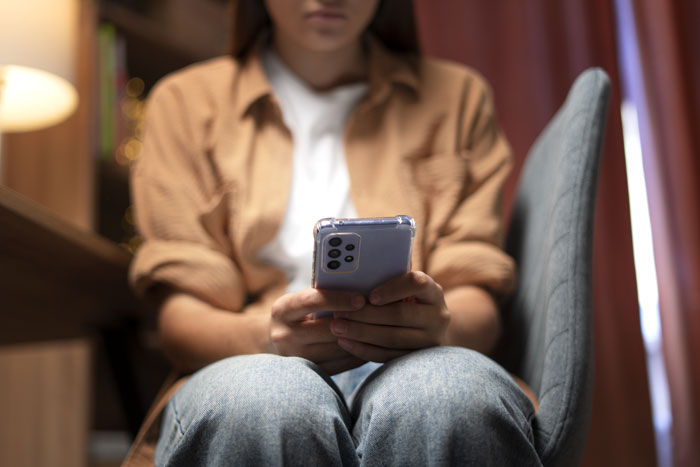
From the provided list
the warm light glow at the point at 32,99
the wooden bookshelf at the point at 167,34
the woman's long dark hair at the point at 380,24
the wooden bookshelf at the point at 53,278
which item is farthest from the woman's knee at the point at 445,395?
the wooden bookshelf at the point at 167,34

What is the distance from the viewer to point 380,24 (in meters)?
1.09

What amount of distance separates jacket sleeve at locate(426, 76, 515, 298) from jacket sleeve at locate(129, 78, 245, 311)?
0.84 ft

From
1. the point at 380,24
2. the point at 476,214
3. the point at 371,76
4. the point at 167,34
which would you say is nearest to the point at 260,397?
the point at 476,214

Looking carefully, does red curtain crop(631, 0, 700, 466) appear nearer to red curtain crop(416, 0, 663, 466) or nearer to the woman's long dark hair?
red curtain crop(416, 0, 663, 466)

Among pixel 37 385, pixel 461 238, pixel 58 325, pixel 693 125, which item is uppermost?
pixel 693 125

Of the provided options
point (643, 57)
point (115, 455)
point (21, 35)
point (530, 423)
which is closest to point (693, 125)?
point (643, 57)

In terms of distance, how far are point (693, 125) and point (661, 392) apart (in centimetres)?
49

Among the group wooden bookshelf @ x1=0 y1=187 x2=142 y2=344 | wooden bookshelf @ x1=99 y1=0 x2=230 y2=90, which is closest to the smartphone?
wooden bookshelf @ x1=0 y1=187 x2=142 y2=344

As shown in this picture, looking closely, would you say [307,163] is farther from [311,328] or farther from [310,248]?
[311,328]

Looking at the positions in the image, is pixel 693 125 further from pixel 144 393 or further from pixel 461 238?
pixel 144 393

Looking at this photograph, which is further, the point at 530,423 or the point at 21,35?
the point at 21,35

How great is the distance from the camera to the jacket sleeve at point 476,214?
2.78 feet

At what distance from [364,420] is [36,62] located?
0.89 metres

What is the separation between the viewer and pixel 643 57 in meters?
1.36
